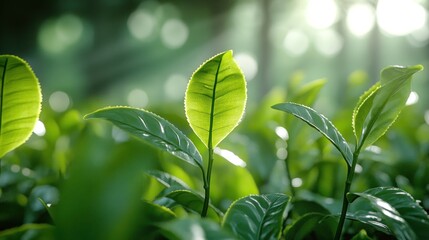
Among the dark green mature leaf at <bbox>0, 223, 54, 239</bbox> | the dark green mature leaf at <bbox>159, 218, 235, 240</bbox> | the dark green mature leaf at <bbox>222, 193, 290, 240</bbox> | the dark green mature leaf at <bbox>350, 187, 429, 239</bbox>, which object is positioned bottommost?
the dark green mature leaf at <bbox>0, 223, 54, 239</bbox>

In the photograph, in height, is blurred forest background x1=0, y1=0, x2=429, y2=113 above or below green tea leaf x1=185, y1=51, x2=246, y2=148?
below

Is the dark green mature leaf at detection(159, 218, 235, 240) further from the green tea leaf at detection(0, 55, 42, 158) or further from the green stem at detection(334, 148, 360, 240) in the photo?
the green tea leaf at detection(0, 55, 42, 158)

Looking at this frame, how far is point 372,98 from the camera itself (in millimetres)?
792

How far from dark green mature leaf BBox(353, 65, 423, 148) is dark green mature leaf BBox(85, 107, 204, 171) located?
0.25 m

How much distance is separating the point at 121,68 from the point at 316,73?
1415cm

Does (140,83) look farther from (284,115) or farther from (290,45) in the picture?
(284,115)

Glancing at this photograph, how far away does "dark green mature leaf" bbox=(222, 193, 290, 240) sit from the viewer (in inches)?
27.0

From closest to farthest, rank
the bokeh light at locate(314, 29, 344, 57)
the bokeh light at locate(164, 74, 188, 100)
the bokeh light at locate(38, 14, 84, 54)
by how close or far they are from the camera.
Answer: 1. the bokeh light at locate(38, 14, 84, 54)
2. the bokeh light at locate(164, 74, 188, 100)
3. the bokeh light at locate(314, 29, 344, 57)

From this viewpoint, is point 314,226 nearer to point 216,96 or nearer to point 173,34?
point 216,96

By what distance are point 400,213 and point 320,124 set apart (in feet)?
0.57

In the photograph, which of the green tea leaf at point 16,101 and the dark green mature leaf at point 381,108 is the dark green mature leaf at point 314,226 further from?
the green tea leaf at point 16,101

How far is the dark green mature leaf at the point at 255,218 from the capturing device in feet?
2.25

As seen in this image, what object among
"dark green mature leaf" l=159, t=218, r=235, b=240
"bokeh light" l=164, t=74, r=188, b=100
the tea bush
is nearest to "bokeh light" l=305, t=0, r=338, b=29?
"bokeh light" l=164, t=74, r=188, b=100

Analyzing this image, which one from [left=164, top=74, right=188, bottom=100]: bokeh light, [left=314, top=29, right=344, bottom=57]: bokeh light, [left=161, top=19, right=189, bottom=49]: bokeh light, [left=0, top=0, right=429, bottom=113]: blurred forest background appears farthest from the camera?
[left=314, top=29, right=344, bottom=57]: bokeh light
